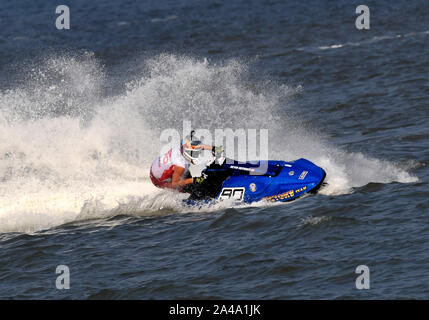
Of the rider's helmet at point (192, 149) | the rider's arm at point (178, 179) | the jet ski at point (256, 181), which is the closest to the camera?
the jet ski at point (256, 181)

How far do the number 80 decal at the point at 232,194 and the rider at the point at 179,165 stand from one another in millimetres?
551

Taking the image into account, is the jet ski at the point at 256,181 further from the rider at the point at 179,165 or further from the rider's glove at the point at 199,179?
the rider at the point at 179,165

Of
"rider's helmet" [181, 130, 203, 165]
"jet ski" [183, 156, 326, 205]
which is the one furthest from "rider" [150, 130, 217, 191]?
"jet ski" [183, 156, 326, 205]

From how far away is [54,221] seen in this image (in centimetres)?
1569

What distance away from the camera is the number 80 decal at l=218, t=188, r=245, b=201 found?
15.6 metres

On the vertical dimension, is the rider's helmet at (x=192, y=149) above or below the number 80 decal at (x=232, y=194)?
above

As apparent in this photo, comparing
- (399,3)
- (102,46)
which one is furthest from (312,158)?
(399,3)

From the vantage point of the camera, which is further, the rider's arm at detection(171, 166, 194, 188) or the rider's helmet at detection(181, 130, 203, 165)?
the rider's arm at detection(171, 166, 194, 188)

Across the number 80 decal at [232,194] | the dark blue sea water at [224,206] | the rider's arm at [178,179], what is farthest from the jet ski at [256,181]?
the dark blue sea water at [224,206]

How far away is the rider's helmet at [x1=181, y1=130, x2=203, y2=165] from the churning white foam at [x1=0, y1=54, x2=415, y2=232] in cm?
105

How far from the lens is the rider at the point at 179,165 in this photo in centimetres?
1560

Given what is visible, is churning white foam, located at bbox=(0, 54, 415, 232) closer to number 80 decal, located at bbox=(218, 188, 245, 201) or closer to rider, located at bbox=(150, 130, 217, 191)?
number 80 decal, located at bbox=(218, 188, 245, 201)

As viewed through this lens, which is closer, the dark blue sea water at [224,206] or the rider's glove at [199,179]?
the dark blue sea water at [224,206]

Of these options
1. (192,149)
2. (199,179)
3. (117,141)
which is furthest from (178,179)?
(117,141)
